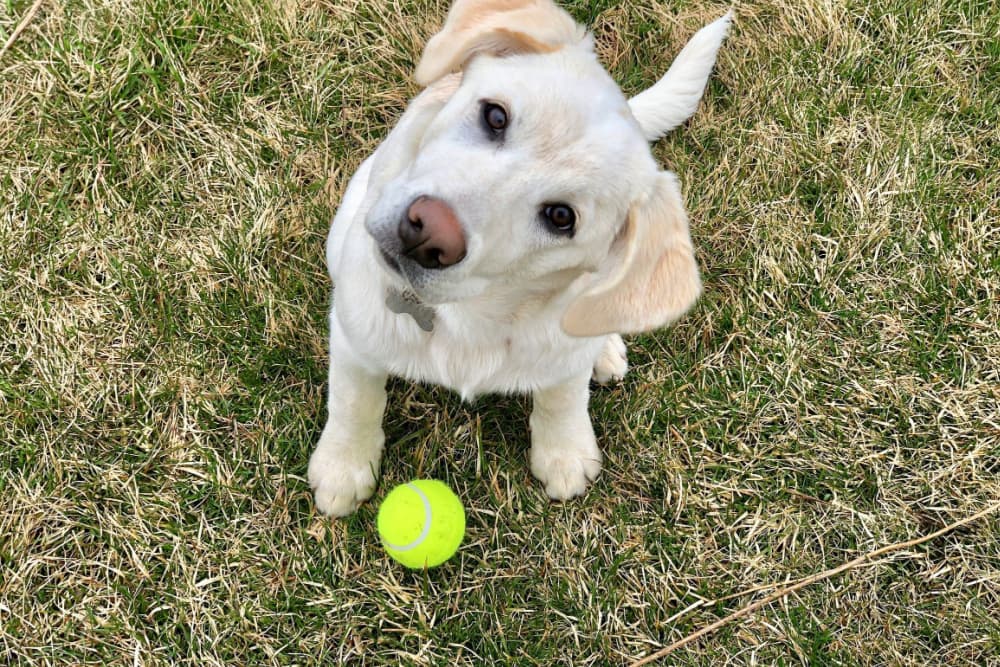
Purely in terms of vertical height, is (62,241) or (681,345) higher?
(62,241)

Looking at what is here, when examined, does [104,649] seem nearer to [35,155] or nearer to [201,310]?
[201,310]

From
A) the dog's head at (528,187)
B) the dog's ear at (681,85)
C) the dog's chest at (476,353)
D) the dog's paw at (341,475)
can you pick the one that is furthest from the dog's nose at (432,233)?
the dog's ear at (681,85)

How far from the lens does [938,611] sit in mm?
2877

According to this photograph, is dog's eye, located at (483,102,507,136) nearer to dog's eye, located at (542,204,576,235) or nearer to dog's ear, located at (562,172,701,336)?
dog's eye, located at (542,204,576,235)

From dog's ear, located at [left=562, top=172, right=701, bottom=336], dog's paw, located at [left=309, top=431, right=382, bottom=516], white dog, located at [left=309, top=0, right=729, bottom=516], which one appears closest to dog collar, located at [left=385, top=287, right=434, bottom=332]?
white dog, located at [left=309, top=0, right=729, bottom=516]

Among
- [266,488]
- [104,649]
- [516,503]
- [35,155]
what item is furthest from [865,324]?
[35,155]

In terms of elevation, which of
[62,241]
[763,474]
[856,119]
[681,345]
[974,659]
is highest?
[856,119]

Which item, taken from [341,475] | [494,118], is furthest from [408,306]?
[341,475]

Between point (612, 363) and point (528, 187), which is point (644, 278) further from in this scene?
point (612, 363)

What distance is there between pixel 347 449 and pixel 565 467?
73 cm

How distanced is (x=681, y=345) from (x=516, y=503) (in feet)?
2.86

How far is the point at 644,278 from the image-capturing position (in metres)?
1.99

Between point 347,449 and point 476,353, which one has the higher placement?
point 476,353

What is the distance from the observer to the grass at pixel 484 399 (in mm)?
2719
